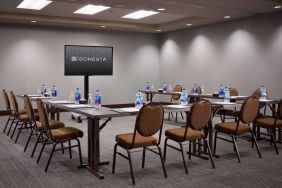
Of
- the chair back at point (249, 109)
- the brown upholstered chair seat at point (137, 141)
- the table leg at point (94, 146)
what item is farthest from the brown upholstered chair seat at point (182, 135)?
the table leg at point (94, 146)

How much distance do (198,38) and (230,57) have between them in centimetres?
139

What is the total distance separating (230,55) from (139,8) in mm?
3106

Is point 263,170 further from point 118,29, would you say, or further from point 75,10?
point 118,29

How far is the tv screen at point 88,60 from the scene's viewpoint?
884 cm

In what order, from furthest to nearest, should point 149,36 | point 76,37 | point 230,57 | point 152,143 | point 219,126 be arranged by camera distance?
point 149,36 → point 76,37 → point 230,57 → point 219,126 → point 152,143

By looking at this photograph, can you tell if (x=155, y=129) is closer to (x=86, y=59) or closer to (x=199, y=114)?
(x=199, y=114)

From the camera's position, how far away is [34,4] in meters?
7.11

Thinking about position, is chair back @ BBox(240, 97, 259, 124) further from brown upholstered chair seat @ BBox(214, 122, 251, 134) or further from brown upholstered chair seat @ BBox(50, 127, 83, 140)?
brown upholstered chair seat @ BBox(50, 127, 83, 140)

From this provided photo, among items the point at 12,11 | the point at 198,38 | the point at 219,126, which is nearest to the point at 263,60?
the point at 198,38

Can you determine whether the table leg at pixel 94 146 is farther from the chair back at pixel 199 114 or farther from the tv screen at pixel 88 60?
the tv screen at pixel 88 60

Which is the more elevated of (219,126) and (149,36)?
(149,36)

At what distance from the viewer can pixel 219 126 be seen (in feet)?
14.3

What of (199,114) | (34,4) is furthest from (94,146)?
(34,4)

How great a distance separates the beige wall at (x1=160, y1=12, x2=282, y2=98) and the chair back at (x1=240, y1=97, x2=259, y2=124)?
3.47 meters
